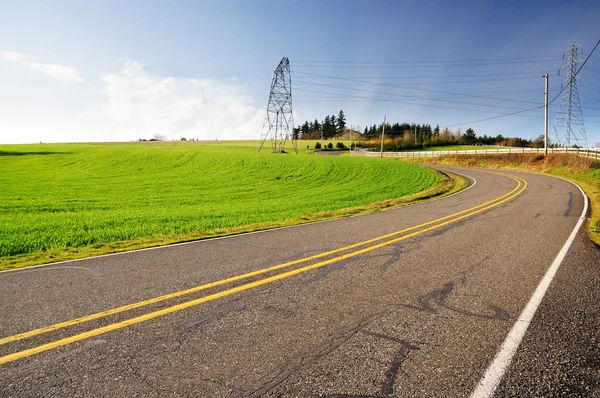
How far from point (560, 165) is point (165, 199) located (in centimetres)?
3788

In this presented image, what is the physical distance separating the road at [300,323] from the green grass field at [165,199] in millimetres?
3143

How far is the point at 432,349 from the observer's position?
11.8 ft

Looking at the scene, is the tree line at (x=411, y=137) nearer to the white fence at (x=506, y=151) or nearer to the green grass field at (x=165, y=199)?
the white fence at (x=506, y=151)

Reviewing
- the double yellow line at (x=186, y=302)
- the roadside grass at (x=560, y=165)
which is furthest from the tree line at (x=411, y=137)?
the double yellow line at (x=186, y=302)

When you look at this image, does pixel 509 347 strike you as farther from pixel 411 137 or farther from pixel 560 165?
pixel 411 137

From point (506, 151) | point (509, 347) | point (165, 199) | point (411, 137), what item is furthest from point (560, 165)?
point (411, 137)

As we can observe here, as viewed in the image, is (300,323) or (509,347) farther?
(300,323)

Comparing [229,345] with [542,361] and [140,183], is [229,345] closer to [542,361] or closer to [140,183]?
[542,361]

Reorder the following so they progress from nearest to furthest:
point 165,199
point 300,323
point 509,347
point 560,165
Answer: point 509,347 → point 300,323 → point 165,199 → point 560,165

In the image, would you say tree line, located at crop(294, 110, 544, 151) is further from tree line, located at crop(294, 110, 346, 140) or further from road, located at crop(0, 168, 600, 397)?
road, located at crop(0, 168, 600, 397)

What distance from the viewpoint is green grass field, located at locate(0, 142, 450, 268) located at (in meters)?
9.77

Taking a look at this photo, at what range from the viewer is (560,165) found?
1348 inches

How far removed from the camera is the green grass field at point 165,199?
9.77m

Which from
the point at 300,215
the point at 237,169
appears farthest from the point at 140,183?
the point at 300,215
